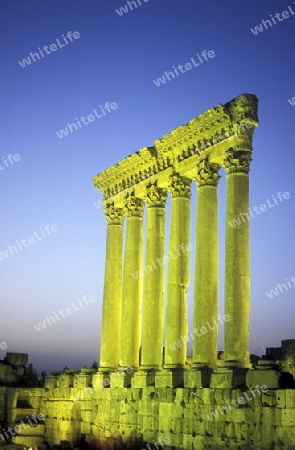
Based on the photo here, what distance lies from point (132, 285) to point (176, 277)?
166 inches

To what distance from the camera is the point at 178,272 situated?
3050cm

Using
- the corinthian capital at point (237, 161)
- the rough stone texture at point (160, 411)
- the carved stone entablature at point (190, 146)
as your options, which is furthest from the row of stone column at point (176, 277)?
the rough stone texture at point (160, 411)

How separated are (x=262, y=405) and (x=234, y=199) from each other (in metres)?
8.08

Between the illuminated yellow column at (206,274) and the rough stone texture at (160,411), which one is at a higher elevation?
the illuminated yellow column at (206,274)

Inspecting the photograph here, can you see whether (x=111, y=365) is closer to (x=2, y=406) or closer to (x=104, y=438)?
(x=104, y=438)

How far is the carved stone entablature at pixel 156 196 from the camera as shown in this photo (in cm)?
3322

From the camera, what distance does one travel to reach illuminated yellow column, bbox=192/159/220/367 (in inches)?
1083

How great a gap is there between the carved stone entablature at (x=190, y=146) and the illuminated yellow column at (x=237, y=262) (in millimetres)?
1009

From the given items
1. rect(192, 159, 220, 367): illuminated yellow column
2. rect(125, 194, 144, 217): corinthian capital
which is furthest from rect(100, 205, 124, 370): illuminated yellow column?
rect(192, 159, 220, 367): illuminated yellow column

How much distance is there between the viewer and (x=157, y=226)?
108ft

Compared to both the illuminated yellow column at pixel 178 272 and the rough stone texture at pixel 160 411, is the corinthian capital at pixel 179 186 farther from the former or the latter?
the rough stone texture at pixel 160 411

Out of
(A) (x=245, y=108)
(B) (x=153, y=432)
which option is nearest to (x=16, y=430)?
(B) (x=153, y=432)

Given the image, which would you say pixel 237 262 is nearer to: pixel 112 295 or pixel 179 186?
pixel 179 186

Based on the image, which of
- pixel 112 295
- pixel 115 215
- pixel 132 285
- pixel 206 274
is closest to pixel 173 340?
pixel 206 274
